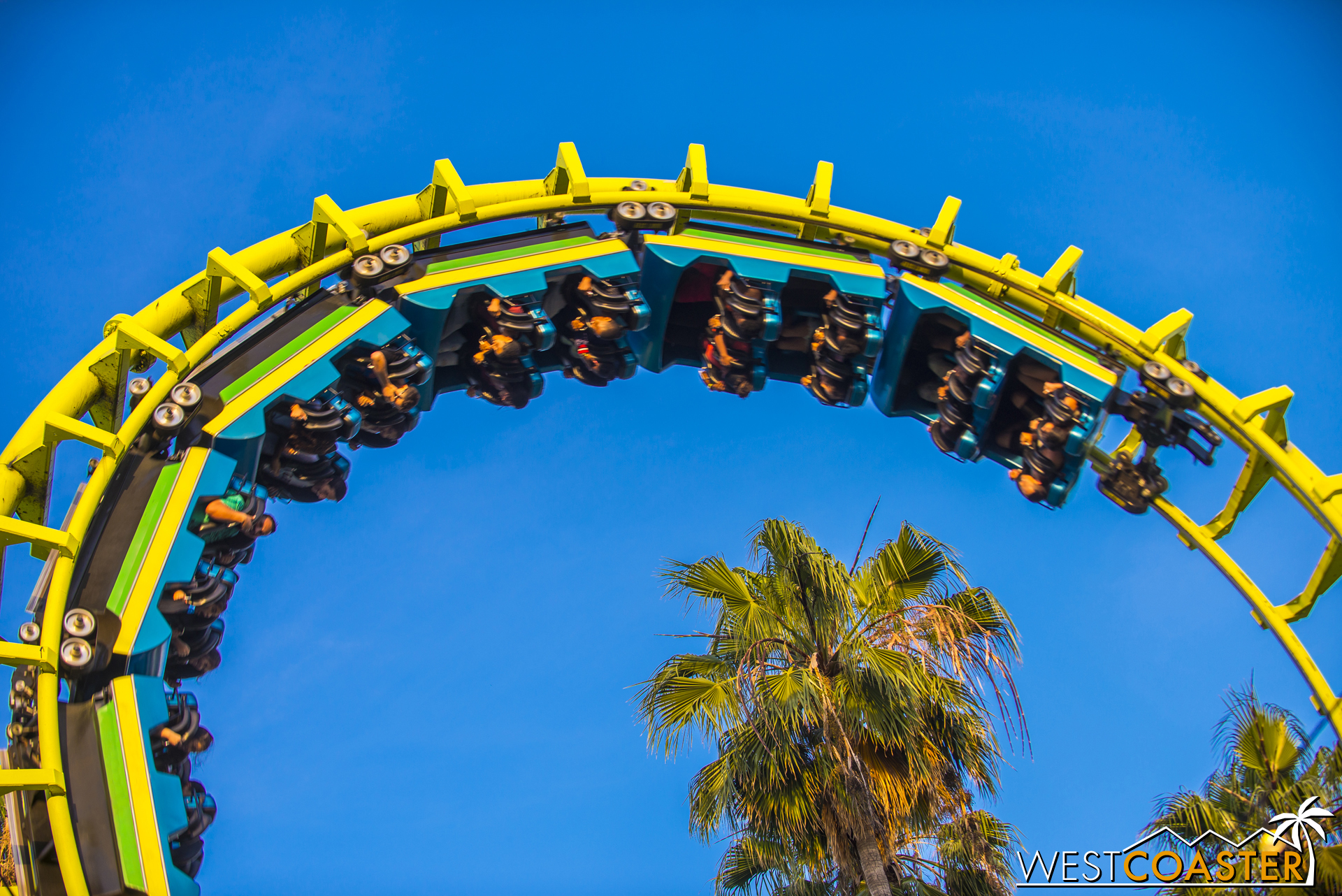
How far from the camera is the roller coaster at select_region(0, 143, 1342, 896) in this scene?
25.9ft

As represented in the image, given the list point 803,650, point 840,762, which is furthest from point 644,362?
point 840,762

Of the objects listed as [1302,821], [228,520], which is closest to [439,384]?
[228,520]

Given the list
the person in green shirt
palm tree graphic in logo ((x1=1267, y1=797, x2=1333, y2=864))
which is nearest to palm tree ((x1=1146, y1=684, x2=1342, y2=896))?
palm tree graphic in logo ((x1=1267, y1=797, x2=1333, y2=864))

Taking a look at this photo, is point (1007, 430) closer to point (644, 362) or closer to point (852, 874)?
point (644, 362)

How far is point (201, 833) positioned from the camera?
28.2 feet

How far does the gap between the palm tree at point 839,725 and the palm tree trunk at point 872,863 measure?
0.02m

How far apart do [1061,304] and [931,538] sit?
333 cm

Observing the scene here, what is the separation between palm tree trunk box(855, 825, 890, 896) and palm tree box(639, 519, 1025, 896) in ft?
0.05

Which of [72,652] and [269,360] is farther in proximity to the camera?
[269,360]

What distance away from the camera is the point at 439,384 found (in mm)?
11539

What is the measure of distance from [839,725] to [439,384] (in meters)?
5.17

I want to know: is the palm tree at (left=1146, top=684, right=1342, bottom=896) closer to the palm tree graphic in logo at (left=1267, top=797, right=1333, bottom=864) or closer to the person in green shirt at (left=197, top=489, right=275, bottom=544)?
the palm tree graphic in logo at (left=1267, top=797, right=1333, bottom=864)

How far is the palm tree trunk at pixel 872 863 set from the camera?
1148 centimetres

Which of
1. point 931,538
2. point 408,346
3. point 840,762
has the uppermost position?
point 931,538
